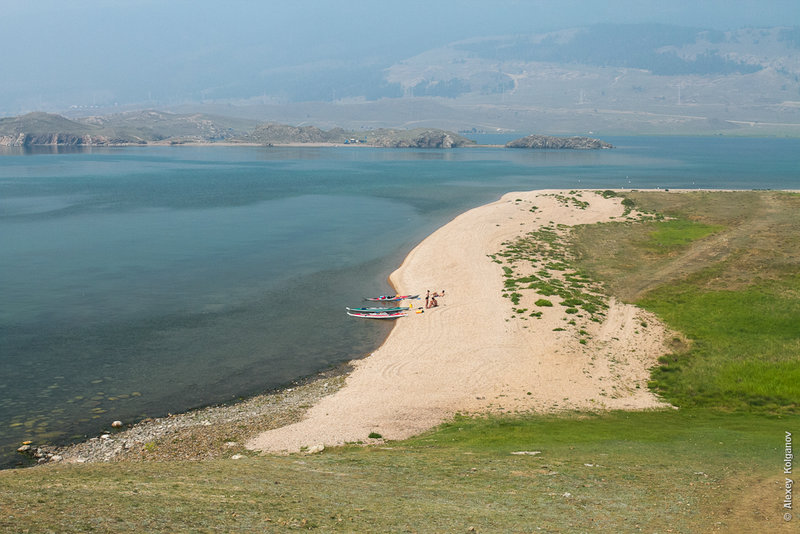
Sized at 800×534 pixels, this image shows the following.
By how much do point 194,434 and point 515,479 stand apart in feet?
47.1

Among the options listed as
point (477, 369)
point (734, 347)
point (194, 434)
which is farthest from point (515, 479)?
point (734, 347)

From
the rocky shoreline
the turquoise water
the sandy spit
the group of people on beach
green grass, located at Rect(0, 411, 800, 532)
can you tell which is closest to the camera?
green grass, located at Rect(0, 411, 800, 532)

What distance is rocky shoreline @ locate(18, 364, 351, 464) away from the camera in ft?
82.3

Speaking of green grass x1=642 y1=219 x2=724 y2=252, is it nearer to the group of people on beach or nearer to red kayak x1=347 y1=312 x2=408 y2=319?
the group of people on beach

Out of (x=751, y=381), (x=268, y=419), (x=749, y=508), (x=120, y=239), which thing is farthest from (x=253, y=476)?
(x=120, y=239)

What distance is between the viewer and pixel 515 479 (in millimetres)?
19891

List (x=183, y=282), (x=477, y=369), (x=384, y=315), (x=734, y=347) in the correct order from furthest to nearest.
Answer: (x=183, y=282), (x=384, y=315), (x=734, y=347), (x=477, y=369)

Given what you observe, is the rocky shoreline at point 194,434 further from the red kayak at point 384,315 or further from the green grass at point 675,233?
the green grass at point 675,233

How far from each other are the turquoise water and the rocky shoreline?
137 cm

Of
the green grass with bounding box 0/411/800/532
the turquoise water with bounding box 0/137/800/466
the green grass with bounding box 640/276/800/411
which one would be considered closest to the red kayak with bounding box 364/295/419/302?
the turquoise water with bounding box 0/137/800/466

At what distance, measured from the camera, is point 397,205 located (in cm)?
10356

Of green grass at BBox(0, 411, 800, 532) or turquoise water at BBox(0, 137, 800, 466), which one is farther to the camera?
turquoise water at BBox(0, 137, 800, 466)

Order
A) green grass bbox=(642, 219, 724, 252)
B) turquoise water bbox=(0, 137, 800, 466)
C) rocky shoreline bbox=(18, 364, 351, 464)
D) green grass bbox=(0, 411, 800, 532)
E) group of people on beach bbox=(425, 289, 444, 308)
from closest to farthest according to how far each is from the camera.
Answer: green grass bbox=(0, 411, 800, 532), rocky shoreline bbox=(18, 364, 351, 464), turquoise water bbox=(0, 137, 800, 466), group of people on beach bbox=(425, 289, 444, 308), green grass bbox=(642, 219, 724, 252)

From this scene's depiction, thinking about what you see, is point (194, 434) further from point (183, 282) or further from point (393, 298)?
point (183, 282)
